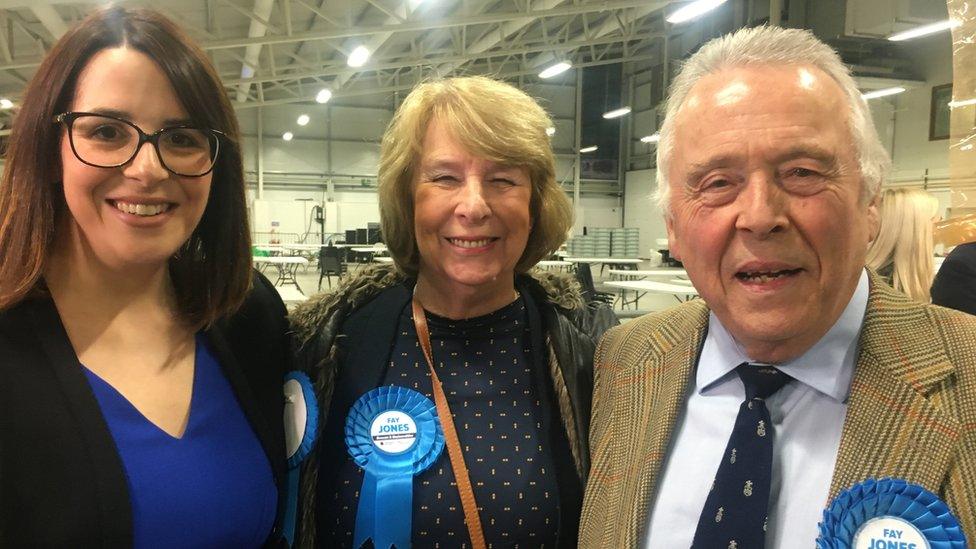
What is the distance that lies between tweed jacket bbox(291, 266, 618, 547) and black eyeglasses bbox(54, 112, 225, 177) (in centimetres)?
54

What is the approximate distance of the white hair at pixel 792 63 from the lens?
3.53ft

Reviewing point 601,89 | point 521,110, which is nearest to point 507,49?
point 601,89

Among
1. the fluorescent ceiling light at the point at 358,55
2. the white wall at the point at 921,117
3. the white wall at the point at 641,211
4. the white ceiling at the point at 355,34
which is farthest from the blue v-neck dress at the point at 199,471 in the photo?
the white wall at the point at 641,211

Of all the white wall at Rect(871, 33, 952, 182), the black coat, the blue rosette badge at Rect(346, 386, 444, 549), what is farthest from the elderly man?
the white wall at Rect(871, 33, 952, 182)

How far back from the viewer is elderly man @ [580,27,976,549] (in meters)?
1.00

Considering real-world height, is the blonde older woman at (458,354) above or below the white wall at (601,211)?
below

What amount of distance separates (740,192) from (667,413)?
17.6 inches

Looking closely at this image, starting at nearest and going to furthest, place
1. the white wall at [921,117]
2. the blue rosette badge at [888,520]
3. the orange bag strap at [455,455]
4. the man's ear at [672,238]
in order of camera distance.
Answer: the blue rosette badge at [888,520]
the man's ear at [672,238]
the orange bag strap at [455,455]
the white wall at [921,117]

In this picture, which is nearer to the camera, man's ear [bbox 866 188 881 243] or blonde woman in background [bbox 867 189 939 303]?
man's ear [bbox 866 188 881 243]

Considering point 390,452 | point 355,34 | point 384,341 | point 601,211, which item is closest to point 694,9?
point 355,34

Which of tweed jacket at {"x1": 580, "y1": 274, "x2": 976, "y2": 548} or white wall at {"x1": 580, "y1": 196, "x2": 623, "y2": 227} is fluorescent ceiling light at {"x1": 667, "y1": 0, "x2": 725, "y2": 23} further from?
white wall at {"x1": 580, "y1": 196, "x2": 623, "y2": 227}

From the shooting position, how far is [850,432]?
40.1 inches

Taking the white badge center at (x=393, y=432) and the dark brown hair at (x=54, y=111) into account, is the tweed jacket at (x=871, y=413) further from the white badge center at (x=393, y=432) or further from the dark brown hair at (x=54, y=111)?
the dark brown hair at (x=54, y=111)

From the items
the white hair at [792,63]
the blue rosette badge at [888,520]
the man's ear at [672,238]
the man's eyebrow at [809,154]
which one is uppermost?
the white hair at [792,63]
